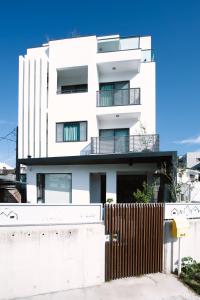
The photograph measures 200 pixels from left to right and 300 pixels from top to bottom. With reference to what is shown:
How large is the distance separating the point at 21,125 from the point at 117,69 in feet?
23.7

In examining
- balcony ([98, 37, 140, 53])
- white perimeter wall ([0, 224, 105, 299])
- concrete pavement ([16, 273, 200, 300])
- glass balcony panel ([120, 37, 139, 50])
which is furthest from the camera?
glass balcony panel ([120, 37, 139, 50])

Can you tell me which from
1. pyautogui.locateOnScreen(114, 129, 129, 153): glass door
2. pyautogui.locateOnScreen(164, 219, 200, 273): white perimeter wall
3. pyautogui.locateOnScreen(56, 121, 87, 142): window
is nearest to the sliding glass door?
pyautogui.locateOnScreen(56, 121, 87, 142): window

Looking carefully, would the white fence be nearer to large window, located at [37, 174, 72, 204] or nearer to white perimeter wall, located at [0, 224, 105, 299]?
white perimeter wall, located at [0, 224, 105, 299]

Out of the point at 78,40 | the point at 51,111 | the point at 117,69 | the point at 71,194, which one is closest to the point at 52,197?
the point at 71,194

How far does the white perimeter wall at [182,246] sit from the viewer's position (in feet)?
24.5

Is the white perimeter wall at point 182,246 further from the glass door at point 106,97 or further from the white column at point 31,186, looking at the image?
the glass door at point 106,97

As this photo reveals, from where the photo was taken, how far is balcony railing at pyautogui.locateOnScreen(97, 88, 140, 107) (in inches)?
621

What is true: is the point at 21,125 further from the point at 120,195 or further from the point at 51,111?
the point at 120,195

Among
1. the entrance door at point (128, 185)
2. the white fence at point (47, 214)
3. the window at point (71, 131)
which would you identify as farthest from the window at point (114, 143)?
the white fence at point (47, 214)

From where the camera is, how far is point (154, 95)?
52.7 feet

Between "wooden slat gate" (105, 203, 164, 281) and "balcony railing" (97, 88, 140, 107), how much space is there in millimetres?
9484

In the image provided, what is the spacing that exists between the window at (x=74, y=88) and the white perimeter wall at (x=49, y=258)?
1223cm

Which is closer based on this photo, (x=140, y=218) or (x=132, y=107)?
(x=140, y=218)

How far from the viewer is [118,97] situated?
16.0 metres
